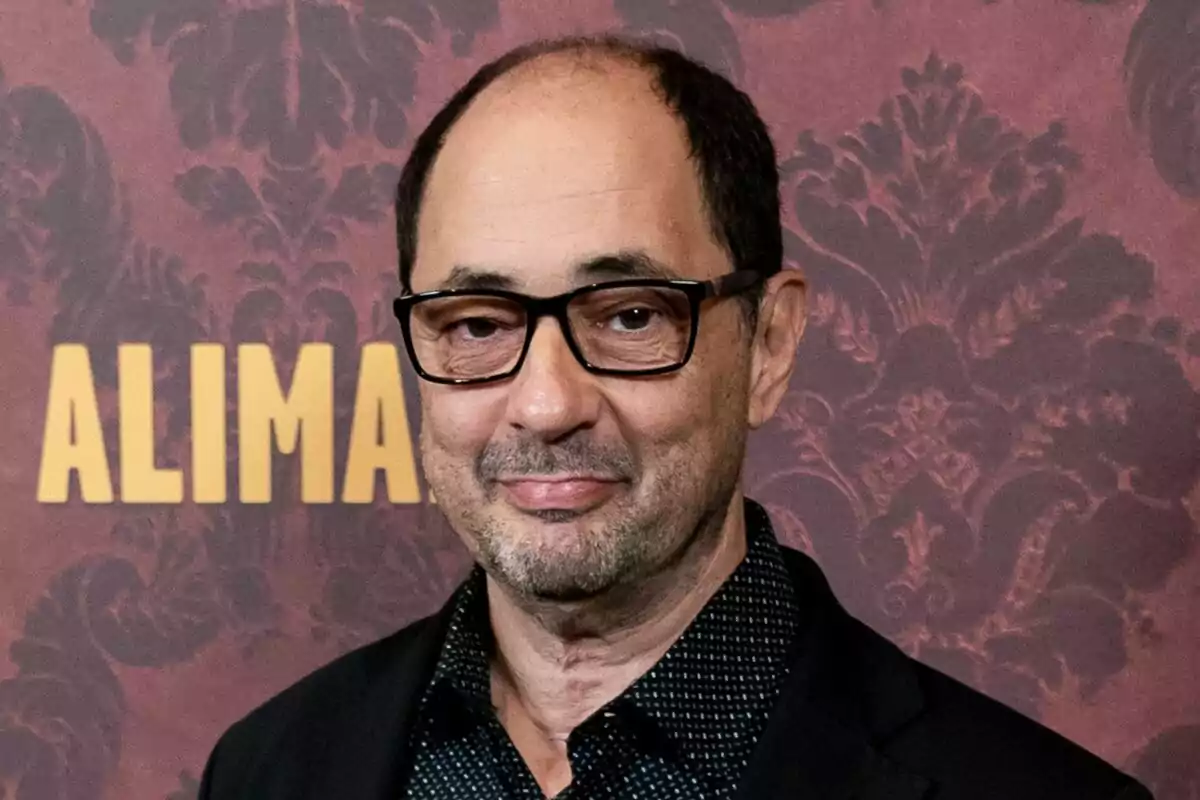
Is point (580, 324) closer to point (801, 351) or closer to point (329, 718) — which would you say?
point (329, 718)

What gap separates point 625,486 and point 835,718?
248 millimetres

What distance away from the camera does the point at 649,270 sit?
1.02 m

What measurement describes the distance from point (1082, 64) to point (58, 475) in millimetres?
1273

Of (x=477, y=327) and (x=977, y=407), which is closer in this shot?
(x=477, y=327)

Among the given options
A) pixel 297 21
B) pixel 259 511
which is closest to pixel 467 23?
pixel 297 21

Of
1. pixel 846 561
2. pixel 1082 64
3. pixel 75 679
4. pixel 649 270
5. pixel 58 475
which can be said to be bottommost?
pixel 75 679

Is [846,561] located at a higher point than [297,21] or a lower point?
lower

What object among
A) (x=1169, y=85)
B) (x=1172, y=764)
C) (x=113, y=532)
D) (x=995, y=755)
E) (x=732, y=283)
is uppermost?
(x=1169, y=85)

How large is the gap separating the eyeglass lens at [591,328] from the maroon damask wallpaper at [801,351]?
518 millimetres

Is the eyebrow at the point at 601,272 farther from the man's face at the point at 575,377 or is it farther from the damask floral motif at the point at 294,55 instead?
the damask floral motif at the point at 294,55

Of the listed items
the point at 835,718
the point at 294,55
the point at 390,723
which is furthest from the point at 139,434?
the point at 835,718

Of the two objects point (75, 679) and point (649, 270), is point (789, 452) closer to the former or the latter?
point (649, 270)

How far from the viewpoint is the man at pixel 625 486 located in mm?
1018

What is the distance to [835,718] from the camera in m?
1.06
